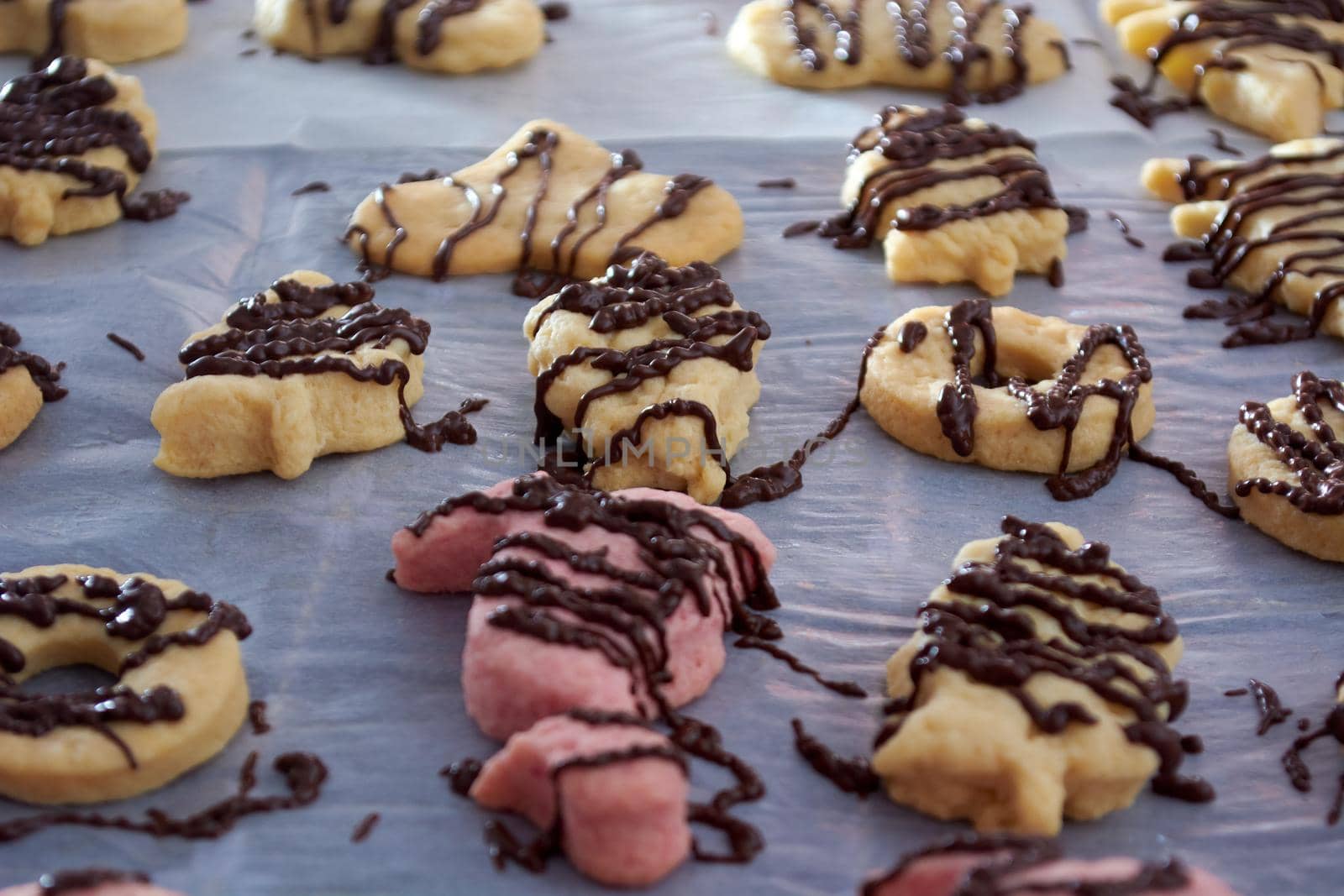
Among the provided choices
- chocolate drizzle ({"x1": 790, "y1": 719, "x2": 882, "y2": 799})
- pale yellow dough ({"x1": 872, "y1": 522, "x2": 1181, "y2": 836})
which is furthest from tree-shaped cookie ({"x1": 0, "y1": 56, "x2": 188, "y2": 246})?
pale yellow dough ({"x1": 872, "y1": 522, "x2": 1181, "y2": 836})

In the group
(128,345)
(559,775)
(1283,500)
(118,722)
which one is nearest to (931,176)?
(1283,500)

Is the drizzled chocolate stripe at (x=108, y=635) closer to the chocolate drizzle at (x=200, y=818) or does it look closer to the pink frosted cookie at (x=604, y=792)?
the chocolate drizzle at (x=200, y=818)

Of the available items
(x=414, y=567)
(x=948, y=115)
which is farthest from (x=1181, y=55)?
(x=414, y=567)

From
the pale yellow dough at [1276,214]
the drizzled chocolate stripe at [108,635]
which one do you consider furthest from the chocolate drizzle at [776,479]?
the pale yellow dough at [1276,214]

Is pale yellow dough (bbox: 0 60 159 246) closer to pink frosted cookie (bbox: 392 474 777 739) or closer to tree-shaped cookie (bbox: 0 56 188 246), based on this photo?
tree-shaped cookie (bbox: 0 56 188 246)

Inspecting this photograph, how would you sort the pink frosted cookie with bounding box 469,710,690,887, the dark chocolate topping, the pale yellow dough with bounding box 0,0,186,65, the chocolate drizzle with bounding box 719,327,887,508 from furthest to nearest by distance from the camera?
the pale yellow dough with bounding box 0,0,186,65
the dark chocolate topping
the chocolate drizzle with bounding box 719,327,887,508
the pink frosted cookie with bounding box 469,710,690,887

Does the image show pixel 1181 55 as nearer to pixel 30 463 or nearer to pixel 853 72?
pixel 853 72
